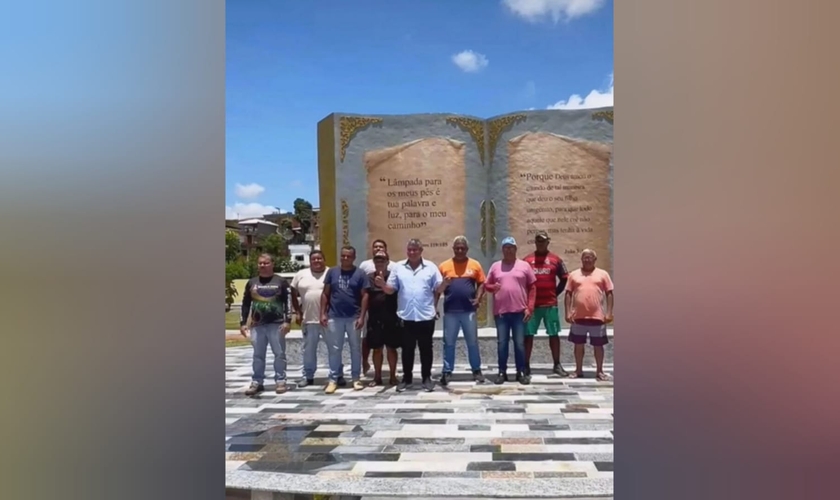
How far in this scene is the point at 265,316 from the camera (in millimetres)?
5824

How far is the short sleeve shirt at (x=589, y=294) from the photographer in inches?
238

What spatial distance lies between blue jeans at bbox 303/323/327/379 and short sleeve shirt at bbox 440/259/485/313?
1266 millimetres

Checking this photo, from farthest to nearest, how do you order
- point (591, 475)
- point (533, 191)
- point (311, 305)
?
point (533, 191), point (311, 305), point (591, 475)

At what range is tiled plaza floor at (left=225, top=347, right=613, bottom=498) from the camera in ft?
10.5

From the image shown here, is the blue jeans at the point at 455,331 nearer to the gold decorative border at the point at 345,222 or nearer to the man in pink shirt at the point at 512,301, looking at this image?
the man in pink shirt at the point at 512,301

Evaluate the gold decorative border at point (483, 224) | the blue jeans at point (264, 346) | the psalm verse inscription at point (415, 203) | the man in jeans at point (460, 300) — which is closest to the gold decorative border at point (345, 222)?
the psalm verse inscription at point (415, 203)

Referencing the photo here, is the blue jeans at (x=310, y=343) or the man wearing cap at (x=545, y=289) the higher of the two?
the man wearing cap at (x=545, y=289)

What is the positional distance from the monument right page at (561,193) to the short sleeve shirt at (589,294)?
1400 millimetres

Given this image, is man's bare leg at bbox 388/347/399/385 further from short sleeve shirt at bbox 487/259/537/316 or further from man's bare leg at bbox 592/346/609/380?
man's bare leg at bbox 592/346/609/380
